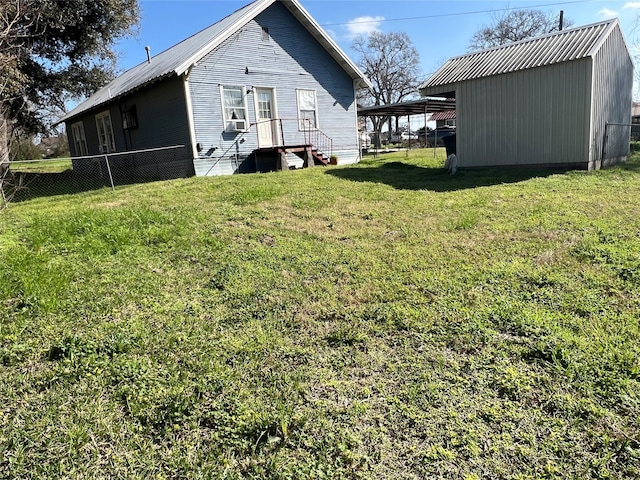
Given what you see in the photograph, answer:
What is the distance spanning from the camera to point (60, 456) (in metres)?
2.27

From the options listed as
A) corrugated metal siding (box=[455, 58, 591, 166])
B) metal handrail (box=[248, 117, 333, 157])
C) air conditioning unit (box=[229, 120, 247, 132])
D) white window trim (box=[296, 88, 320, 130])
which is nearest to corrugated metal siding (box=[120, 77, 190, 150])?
air conditioning unit (box=[229, 120, 247, 132])

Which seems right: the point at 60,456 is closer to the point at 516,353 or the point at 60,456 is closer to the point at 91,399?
the point at 91,399

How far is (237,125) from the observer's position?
1420 centimetres

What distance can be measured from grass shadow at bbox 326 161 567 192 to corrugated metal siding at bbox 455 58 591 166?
0.51m

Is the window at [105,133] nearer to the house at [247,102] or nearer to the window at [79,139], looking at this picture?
the house at [247,102]

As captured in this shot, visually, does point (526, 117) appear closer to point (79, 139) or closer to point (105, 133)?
point (105, 133)

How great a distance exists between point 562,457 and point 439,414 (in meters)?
0.63

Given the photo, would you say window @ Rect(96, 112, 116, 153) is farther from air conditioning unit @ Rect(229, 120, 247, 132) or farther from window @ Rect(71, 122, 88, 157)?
air conditioning unit @ Rect(229, 120, 247, 132)

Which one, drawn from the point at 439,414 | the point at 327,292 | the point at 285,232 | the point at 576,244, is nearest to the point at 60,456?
the point at 439,414

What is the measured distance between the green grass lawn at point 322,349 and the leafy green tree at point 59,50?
1132cm

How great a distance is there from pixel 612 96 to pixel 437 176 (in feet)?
17.6

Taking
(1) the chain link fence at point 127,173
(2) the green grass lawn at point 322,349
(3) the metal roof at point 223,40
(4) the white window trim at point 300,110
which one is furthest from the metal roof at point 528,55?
(1) the chain link fence at point 127,173

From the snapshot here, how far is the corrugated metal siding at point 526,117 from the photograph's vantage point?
10516 millimetres

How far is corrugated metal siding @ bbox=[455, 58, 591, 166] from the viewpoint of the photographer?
10516mm
